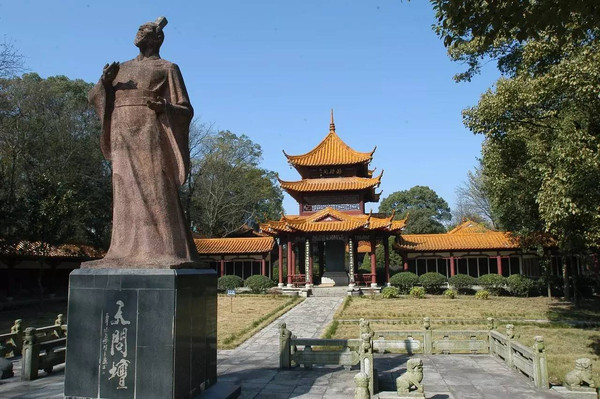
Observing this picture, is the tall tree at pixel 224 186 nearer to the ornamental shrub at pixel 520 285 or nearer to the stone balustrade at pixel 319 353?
the ornamental shrub at pixel 520 285

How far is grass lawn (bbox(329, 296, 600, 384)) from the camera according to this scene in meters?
11.1

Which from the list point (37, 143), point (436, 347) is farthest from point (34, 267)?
point (436, 347)

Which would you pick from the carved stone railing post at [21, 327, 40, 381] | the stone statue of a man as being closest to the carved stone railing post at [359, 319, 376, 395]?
the stone statue of a man

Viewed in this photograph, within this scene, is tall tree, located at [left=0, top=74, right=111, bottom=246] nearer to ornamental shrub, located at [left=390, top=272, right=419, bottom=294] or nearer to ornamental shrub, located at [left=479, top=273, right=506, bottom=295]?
ornamental shrub, located at [left=390, top=272, right=419, bottom=294]

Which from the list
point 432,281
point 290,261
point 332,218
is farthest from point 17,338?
point 432,281

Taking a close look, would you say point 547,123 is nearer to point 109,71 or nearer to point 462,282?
point 109,71

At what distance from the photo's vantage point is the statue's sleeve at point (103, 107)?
18.4ft

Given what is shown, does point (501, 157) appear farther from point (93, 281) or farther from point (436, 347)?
point (93, 281)

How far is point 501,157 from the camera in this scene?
15461 millimetres

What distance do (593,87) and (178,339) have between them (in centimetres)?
1045

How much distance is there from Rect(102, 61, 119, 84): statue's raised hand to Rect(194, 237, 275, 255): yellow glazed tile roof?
2504 centimetres

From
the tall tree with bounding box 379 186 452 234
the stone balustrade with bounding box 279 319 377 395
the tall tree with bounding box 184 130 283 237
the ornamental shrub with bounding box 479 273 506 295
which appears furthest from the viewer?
the tall tree with bounding box 379 186 452 234

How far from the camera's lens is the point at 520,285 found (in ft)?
80.9

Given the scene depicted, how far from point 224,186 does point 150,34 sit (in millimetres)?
35396
